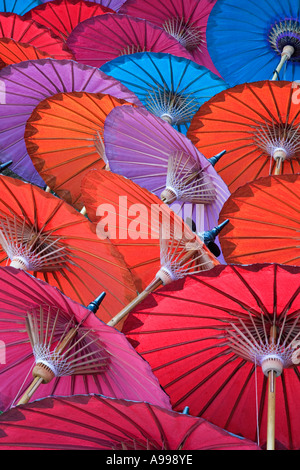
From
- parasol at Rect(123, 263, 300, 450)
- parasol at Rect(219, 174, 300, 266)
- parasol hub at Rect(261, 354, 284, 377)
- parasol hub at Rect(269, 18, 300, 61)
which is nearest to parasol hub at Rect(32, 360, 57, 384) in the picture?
parasol at Rect(123, 263, 300, 450)

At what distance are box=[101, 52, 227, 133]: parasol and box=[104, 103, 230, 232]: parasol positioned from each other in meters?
1.30

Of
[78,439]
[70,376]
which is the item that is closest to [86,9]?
[70,376]

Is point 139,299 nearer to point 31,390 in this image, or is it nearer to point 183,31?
point 31,390

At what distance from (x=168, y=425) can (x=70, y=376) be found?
1.26m

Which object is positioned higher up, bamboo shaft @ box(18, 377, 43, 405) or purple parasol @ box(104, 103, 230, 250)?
purple parasol @ box(104, 103, 230, 250)

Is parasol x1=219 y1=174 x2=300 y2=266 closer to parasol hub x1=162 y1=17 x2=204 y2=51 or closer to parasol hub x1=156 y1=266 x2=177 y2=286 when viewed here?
parasol hub x1=156 y1=266 x2=177 y2=286

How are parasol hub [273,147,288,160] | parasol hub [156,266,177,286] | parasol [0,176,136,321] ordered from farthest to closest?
parasol hub [273,147,288,160]
parasol hub [156,266,177,286]
parasol [0,176,136,321]

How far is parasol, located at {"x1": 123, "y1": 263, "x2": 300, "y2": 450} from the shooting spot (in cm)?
333

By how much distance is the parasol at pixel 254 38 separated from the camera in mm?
7602

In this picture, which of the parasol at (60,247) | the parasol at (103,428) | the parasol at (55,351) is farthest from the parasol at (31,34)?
the parasol at (103,428)

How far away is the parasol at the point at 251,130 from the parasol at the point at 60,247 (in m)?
2.08

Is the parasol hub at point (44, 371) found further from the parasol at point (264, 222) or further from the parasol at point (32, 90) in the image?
the parasol at point (32, 90)

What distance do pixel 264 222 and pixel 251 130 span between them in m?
1.68

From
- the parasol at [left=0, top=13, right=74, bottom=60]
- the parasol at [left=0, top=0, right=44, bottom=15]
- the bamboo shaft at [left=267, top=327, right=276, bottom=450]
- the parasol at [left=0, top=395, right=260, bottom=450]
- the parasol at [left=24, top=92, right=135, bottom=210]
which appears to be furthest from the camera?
the parasol at [left=0, top=0, right=44, bottom=15]
